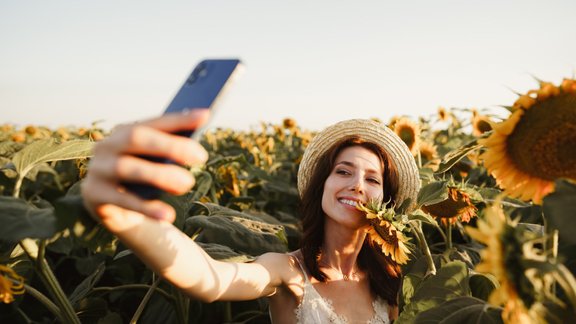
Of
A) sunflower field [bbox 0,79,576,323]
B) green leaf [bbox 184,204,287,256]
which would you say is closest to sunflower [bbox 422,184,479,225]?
sunflower field [bbox 0,79,576,323]

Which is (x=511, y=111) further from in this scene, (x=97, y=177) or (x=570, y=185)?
(x=97, y=177)

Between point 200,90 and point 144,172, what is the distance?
19 centimetres

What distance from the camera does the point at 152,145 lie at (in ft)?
2.69

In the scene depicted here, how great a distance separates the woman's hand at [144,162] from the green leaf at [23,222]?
0.79 feet

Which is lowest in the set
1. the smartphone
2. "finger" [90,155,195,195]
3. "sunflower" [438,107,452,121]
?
"sunflower" [438,107,452,121]

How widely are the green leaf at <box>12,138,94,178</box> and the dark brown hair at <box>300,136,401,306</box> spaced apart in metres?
1.11

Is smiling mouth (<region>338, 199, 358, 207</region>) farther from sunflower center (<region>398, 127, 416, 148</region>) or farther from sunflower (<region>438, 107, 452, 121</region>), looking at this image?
sunflower (<region>438, 107, 452, 121</region>)

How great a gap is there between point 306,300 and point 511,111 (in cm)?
128

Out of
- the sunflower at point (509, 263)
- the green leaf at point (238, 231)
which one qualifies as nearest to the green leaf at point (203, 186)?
the green leaf at point (238, 231)

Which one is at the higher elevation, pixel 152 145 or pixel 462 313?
pixel 152 145

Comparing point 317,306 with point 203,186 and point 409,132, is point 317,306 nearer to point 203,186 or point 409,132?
point 203,186

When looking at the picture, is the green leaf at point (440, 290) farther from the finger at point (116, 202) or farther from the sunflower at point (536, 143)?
the finger at point (116, 202)

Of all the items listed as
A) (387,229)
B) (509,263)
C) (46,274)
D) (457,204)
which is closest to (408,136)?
(457,204)

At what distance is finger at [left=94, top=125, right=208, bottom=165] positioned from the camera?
32.3 inches
